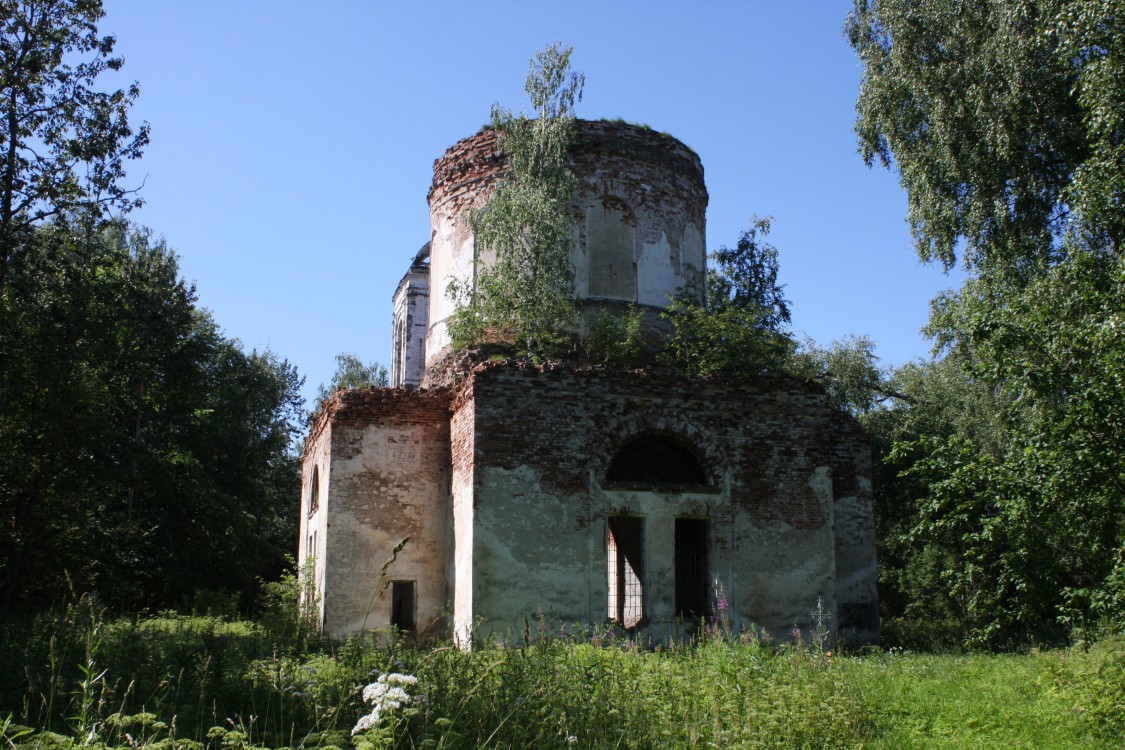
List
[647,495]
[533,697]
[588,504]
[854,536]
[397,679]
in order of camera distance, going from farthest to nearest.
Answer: [854,536], [647,495], [588,504], [533,697], [397,679]

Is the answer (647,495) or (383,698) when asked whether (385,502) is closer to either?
(647,495)

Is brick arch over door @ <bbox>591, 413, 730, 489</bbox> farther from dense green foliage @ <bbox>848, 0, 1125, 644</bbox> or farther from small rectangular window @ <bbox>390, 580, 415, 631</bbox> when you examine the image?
small rectangular window @ <bbox>390, 580, 415, 631</bbox>

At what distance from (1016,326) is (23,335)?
47.9 feet

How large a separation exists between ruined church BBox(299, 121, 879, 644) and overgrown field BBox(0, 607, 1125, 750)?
2.95m

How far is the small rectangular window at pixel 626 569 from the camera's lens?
1333 centimetres

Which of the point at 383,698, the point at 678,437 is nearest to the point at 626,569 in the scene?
the point at 678,437

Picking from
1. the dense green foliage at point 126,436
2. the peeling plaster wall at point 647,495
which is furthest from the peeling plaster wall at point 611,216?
the dense green foliage at point 126,436

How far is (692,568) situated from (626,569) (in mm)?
2176

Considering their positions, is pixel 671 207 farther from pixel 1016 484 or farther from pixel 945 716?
pixel 945 716

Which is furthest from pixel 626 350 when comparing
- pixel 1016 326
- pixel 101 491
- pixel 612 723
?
pixel 101 491

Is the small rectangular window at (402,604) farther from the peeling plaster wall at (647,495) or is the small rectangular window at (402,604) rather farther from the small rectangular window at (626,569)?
the small rectangular window at (626,569)

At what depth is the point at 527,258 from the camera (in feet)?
50.9

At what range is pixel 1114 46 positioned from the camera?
1169 centimetres

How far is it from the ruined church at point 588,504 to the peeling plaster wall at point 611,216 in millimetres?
773
